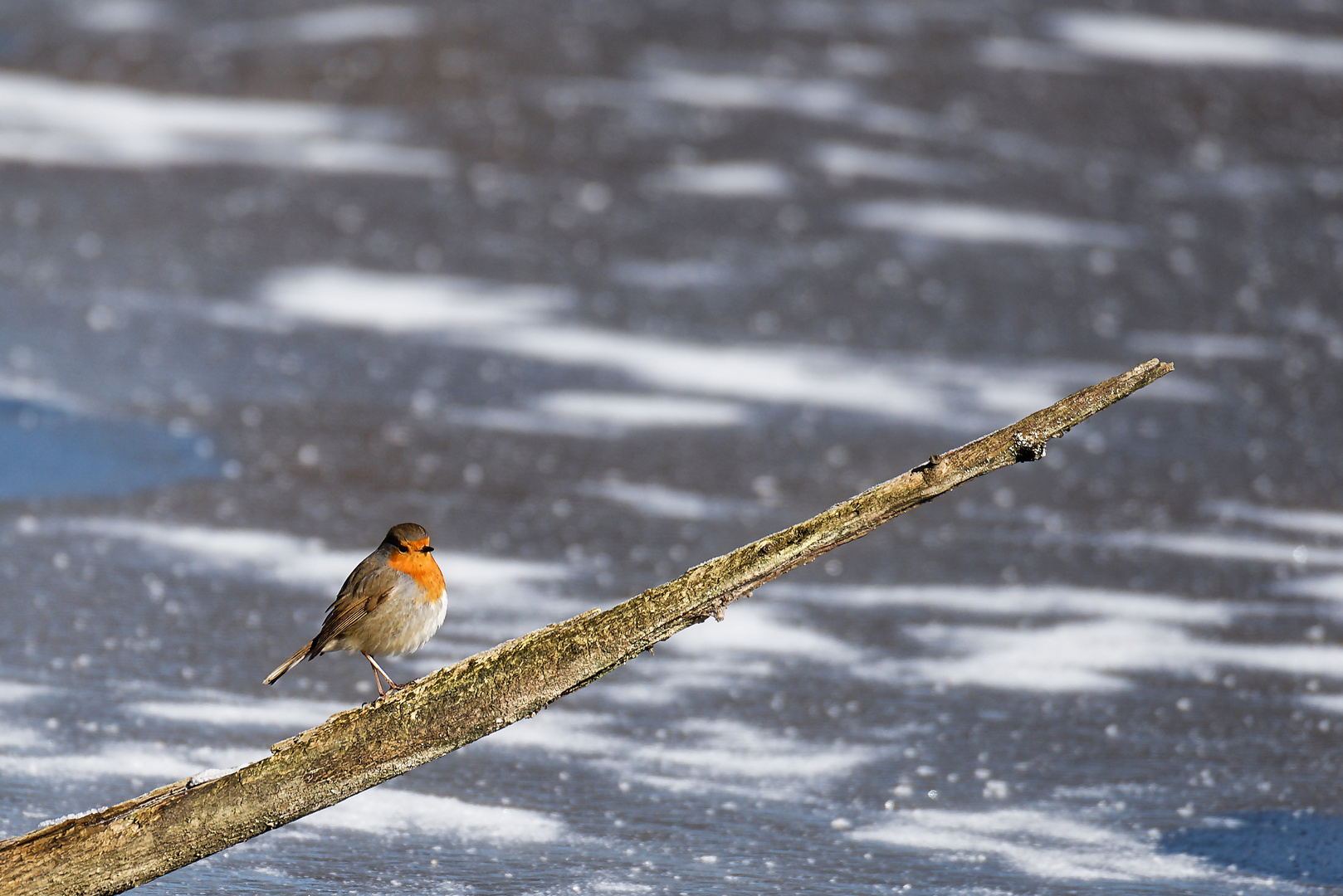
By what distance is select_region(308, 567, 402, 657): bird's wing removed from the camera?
3.54 meters

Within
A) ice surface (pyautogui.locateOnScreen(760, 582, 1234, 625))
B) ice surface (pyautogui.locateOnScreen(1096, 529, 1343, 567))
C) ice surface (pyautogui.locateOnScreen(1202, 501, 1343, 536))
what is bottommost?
ice surface (pyautogui.locateOnScreen(760, 582, 1234, 625))

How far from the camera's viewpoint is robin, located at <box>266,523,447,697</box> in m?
3.54

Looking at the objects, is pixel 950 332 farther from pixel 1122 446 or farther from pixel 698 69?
pixel 698 69

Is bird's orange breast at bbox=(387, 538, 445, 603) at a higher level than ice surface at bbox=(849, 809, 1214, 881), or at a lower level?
higher

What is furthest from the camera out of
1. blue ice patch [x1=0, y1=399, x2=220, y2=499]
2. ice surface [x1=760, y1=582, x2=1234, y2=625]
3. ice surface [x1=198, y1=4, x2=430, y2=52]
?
ice surface [x1=198, y1=4, x2=430, y2=52]

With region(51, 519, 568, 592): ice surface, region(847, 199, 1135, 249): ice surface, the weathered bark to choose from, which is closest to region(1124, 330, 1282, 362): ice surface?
region(847, 199, 1135, 249): ice surface

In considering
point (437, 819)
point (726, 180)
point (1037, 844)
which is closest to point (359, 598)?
point (437, 819)

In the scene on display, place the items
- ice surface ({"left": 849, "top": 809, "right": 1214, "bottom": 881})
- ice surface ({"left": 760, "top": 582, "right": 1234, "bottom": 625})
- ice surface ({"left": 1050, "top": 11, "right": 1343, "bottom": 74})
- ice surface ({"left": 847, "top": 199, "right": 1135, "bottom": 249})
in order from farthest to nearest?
1. ice surface ({"left": 1050, "top": 11, "right": 1343, "bottom": 74})
2. ice surface ({"left": 847, "top": 199, "right": 1135, "bottom": 249})
3. ice surface ({"left": 760, "top": 582, "right": 1234, "bottom": 625})
4. ice surface ({"left": 849, "top": 809, "right": 1214, "bottom": 881})

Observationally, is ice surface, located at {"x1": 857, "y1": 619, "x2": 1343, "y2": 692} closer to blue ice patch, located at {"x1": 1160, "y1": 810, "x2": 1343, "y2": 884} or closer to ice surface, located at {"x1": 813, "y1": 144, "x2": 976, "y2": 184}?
blue ice patch, located at {"x1": 1160, "y1": 810, "x2": 1343, "y2": 884}

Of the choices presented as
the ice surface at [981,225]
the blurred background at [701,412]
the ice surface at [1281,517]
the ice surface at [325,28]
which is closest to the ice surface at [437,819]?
the blurred background at [701,412]

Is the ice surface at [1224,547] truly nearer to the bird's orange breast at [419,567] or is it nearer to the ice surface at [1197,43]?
the bird's orange breast at [419,567]

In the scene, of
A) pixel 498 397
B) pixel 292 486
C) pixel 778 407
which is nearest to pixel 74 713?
pixel 292 486

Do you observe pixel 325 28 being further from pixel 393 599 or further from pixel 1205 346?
pixel 393 599

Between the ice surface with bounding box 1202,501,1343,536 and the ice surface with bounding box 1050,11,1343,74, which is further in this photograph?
the ice surface with bounding box 1050,11,1343,74
